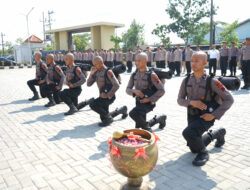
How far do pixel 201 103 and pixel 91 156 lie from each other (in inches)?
84.0

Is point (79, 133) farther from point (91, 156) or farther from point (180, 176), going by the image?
point (180, 176)

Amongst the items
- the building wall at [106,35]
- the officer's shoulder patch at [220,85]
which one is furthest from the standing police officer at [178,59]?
the building wall at [106,35]

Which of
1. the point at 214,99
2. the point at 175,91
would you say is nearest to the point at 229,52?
the point at 175,91

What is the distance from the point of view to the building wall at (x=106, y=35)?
38.3 metres

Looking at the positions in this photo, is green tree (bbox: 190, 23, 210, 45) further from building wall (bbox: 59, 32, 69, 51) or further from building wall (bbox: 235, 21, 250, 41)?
building wall (bbox: 59, 32, 69, 51)

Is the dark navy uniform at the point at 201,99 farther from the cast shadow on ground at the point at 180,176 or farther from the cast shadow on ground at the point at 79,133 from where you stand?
the cast shadow on ground at the point at 79,133

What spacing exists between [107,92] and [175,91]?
5209mm

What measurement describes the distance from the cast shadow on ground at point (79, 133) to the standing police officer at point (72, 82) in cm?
160

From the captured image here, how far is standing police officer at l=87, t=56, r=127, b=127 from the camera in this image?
19.9 feet

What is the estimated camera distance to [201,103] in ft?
12.3

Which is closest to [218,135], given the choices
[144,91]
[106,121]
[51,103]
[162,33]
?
[144,91]

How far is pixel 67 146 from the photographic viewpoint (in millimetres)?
4750

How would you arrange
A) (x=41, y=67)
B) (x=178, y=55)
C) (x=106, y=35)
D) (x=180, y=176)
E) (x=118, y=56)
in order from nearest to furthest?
1. (x=180, y=176)
2. (x=41, y=67)
3. (x=178, y=55)
4. (x=118, y=56)
5. (x=106, y=35)

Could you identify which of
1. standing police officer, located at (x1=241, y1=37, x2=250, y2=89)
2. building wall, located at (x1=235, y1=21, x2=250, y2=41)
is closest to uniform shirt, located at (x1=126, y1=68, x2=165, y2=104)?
standing police officer, located at (x1=241, y1=37, x2=250, y2=89)
